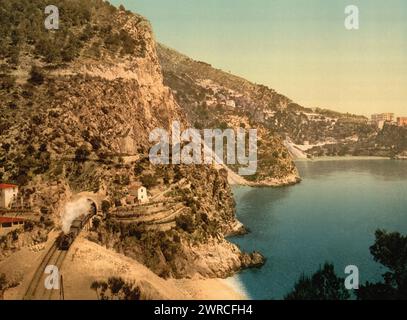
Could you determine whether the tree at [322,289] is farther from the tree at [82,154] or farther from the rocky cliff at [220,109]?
the rocky cliff at [220,109]

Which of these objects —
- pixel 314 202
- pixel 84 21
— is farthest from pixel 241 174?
pixel 84 21

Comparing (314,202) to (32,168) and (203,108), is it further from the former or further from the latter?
(203,108)

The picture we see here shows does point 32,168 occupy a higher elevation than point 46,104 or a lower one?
lower

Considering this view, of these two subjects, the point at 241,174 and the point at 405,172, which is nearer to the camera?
the point at 241,174

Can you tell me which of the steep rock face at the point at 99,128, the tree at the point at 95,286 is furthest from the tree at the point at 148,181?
the tree at the point at 95,286

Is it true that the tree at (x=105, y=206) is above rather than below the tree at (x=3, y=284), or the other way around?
above

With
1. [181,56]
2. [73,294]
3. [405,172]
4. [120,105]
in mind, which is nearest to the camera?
[73,294]
